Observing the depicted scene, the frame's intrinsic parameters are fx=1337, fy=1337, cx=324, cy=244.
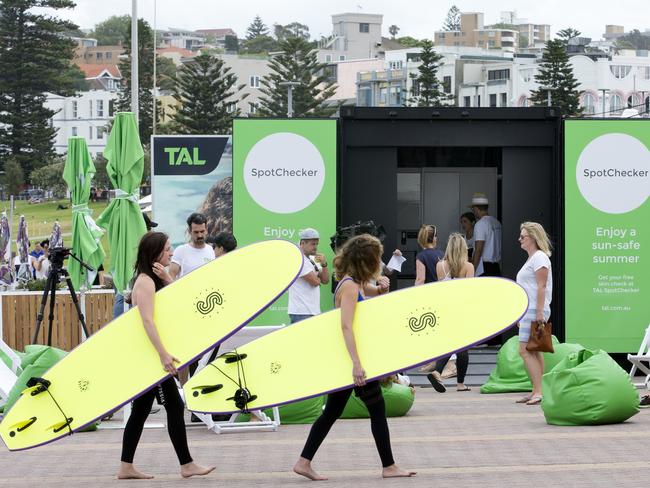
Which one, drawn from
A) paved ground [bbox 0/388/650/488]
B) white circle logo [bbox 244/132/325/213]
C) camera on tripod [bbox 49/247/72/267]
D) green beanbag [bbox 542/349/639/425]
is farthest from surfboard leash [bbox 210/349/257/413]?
white circle logo [bbox 244/132/325/213]

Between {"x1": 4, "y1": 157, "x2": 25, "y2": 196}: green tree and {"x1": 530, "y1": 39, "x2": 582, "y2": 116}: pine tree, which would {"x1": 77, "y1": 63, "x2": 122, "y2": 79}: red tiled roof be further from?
{"x1": 530, "y1": 39, "x2": 582, "y2": 116}: pine tree

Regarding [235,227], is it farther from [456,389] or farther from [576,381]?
[576,381]

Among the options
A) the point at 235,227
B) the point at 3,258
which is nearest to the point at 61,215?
the point at 3,258

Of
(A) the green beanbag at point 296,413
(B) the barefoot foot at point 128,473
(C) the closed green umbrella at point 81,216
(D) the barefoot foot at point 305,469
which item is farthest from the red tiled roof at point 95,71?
(D) the barefoot foot at point 305,469

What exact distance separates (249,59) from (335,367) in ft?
476

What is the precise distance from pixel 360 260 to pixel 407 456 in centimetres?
156

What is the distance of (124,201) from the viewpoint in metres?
11.8

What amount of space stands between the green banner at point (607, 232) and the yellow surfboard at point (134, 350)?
626 centimetres

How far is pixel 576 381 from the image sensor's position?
9.66m

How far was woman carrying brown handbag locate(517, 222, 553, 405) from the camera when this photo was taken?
10.8 metres

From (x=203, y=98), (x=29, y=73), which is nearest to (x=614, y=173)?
(x=203, y=98)

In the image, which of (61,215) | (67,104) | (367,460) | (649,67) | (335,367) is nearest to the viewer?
(335,367)

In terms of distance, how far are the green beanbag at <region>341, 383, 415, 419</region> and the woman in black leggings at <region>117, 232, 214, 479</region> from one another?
2.94 metres

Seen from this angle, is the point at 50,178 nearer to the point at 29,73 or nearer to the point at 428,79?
the point at 29,73
